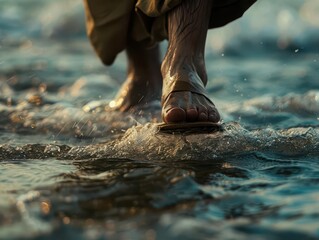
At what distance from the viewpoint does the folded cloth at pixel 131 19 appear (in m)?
3.06

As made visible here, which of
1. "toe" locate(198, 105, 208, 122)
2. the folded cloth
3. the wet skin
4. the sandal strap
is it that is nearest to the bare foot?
the folded cloth

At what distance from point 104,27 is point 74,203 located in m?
Result: 1.77

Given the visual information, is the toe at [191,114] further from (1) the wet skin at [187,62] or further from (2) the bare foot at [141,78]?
(2) the bare foot at [141,78]

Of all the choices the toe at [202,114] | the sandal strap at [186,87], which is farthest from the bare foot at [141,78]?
the toe at [202,114]

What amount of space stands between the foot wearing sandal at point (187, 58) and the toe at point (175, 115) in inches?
2.9

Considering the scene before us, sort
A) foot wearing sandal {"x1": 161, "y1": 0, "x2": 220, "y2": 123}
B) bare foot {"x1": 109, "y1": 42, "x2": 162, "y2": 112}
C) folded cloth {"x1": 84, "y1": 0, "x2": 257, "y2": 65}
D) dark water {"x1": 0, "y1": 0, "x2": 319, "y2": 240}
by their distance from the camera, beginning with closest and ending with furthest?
dark water {"x1": 0, "y1": 0, "x2": 319, "y2": 240} → foot wearing sandal {"x1": 161, "y1": 0, "x2": 220, "y2": 123} → folded cloth {"x1": 84, "y1": 0, "x2": 257, "y2": 65} → bare foot {"x1": 109, "y1": 42, "x2": 162, "y2": 112}

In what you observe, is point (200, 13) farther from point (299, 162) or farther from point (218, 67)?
point (218, 67)

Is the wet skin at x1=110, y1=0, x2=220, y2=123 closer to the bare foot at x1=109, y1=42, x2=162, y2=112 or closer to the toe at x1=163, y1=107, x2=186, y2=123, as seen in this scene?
the toe at x1=163, y1=107, x2=186, y2=123

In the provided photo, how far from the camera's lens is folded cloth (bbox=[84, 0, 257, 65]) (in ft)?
10.0

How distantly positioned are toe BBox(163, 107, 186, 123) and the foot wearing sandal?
7 centimetres

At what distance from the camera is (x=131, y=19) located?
3.52 m

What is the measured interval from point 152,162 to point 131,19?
116 centimetres

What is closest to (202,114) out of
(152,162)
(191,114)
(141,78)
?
(191,114)

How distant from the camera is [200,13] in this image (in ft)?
9.52
